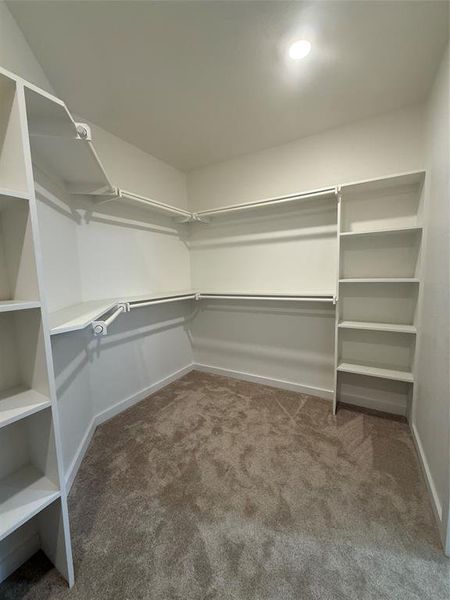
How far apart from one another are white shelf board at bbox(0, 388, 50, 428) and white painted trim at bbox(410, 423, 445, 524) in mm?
1868

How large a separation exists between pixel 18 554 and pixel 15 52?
2361 mm

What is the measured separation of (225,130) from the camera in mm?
2129

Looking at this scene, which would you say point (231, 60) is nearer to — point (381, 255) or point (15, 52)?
point (15, 52)

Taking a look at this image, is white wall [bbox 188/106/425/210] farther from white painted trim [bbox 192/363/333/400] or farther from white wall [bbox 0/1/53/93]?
white painted trim [bbox 192/363/333/400]

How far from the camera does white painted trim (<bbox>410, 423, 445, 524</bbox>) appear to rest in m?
1.21

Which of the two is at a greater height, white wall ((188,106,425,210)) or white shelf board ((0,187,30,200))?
white wall ((188,106,425,210))

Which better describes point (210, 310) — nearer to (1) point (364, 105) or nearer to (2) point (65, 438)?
(2) point (65, 438)

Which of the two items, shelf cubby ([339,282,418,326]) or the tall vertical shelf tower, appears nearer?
the tall vertical shelf tower

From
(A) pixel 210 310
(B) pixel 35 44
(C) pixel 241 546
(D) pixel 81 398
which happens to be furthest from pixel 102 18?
(C) pixel 241 546

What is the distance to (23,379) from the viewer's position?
102 centimetres

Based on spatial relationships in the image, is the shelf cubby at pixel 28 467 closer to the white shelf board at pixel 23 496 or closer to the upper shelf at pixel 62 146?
the white shelf board at pixel 23 496

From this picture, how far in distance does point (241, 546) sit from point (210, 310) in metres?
2.18

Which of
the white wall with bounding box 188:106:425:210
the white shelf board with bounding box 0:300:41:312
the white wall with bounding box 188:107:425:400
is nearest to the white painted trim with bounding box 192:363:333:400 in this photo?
the white wall with bounding box 188:107:425:400

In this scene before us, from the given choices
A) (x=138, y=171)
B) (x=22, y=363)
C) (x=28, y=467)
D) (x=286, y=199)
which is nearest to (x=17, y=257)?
(x=22, y=363)
